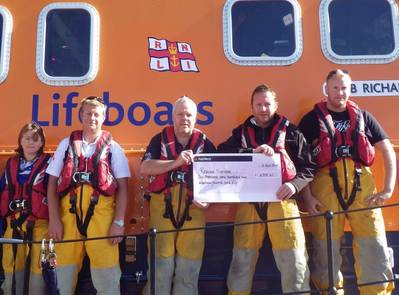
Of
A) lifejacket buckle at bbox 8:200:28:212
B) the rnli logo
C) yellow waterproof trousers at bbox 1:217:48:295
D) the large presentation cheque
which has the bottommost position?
yellow waterproof trousers at bbox 1:217:48:295

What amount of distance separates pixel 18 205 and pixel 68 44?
1.44 metres

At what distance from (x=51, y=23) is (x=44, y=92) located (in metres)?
0.62

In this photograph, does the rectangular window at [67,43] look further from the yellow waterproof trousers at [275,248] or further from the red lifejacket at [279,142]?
the yellow waterproof trousers at [275,248]

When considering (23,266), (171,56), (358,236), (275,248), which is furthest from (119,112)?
(358,236)

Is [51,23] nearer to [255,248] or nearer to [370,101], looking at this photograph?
[255,248]

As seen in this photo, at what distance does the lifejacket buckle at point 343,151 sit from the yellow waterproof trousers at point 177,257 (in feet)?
3.85

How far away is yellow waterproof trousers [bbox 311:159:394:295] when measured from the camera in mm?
3432

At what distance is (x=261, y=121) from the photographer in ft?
11.8

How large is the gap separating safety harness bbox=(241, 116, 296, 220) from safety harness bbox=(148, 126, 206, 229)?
0.34 meters

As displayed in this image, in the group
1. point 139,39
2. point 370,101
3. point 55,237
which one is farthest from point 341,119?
point 55,237

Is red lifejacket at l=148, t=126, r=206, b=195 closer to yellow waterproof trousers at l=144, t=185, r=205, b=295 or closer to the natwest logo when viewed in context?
yellow waterproof trousers at l=144, t=185, r=205, b=295

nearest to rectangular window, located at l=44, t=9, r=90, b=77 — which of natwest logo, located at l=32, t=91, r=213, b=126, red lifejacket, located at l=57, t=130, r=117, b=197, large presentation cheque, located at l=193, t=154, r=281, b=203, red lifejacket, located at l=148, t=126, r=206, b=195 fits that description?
natwest logo, located at l=32, t=91, r=213, b=126

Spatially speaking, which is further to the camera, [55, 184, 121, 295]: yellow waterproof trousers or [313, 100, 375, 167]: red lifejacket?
[313, 100, 375, 167]: red lifejacket

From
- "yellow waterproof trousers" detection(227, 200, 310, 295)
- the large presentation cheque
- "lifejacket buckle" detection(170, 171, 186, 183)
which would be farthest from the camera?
"lifejacket buckle" detection(170, 171, 186, 183)
